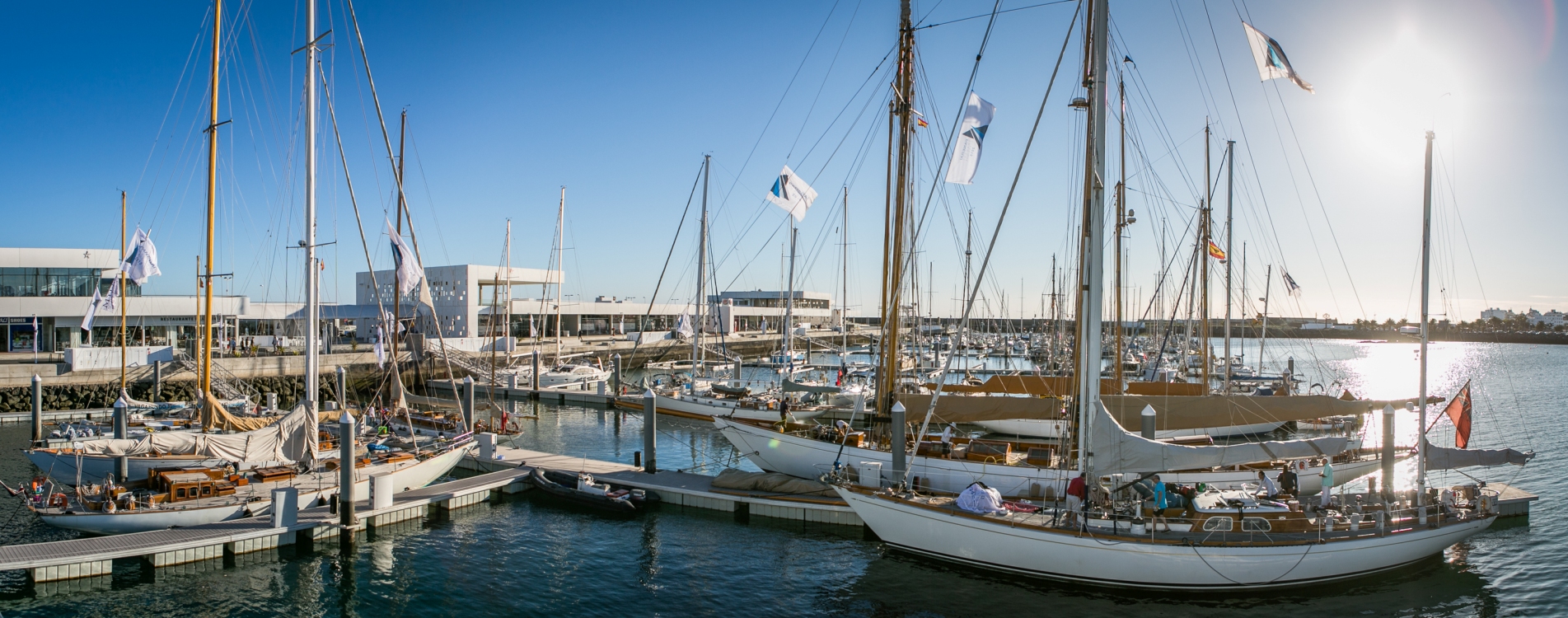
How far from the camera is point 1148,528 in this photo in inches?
632

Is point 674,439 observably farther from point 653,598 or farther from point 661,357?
point 661,357

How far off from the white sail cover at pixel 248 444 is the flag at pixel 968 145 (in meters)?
19.2

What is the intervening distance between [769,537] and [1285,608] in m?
11.6

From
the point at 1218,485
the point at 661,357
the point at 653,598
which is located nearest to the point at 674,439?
the point at 653,598

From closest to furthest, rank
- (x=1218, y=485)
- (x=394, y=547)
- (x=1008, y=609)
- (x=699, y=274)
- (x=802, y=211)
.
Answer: (x=1008, y=609) < (x=394, y=547) < (x=1218, y=485) < (x=802, y=211) < (x=699, y=274)

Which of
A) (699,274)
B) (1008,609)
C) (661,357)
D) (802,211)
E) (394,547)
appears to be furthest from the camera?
(661,357)

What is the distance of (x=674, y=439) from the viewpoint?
36844 mm

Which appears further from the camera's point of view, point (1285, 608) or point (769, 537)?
point (769, 537)

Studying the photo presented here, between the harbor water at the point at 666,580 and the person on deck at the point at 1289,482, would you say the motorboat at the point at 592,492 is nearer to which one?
the harbor water at the point at 666,580

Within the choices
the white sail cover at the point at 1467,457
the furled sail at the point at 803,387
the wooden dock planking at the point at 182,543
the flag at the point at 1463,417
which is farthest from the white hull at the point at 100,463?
the flag at the point at 1463,417

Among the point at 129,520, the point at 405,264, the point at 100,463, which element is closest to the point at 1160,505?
the point at 405,264

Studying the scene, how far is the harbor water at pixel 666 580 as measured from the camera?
1589 cm

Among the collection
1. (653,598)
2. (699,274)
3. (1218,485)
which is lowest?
(653,598)

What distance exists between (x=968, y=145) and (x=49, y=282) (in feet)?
216
